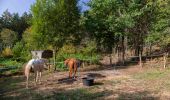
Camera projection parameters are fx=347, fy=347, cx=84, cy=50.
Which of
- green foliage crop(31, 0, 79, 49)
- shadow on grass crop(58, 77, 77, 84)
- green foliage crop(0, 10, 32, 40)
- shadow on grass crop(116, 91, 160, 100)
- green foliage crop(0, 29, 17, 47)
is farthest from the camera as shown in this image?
green foliage crop(0, 10, 32, 40)

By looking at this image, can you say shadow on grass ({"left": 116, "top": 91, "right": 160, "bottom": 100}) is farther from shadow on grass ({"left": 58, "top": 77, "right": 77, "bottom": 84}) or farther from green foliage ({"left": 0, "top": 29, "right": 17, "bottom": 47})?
green foliage ({"left": 0, "top": 29, "right": 17, "bottom": 47})

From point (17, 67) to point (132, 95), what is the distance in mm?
11463

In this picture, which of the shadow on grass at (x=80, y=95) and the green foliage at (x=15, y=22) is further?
the green foliage at (x=15, y=22)

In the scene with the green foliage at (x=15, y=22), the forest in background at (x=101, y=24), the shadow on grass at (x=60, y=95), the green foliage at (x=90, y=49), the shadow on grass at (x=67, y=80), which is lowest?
the shadow on grass at (x=60, y=95)

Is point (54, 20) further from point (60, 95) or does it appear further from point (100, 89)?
point (60, 95)

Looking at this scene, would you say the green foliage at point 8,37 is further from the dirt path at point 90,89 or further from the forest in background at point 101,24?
the dirt path at point 90,89

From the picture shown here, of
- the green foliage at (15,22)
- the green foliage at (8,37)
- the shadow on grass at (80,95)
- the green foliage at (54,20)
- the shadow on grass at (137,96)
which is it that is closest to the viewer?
the shadow on grass at (137,96)

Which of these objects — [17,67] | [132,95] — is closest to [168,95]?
[132,95]

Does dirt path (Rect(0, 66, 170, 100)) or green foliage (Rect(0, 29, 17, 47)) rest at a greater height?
green foliage (Rect(0, 29, 17, 47))

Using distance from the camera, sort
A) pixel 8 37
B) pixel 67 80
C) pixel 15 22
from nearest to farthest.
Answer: pixel 67 80 → pixel 8 37 → pixel 15 22

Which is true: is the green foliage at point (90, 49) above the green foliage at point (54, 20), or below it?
below

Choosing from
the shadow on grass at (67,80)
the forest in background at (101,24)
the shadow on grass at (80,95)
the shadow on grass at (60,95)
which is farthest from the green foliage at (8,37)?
the shadow on grass at (80,95)

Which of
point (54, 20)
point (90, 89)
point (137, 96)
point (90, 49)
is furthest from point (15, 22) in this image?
point (137, 96)

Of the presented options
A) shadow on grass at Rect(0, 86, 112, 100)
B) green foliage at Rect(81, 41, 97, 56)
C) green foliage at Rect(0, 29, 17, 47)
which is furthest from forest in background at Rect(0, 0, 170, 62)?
green foliage at Rect(0, 29, 17, 47)
